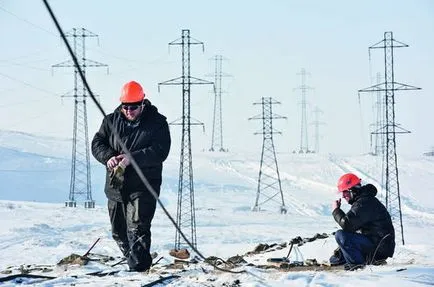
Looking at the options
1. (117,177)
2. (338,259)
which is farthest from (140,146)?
(338,259)

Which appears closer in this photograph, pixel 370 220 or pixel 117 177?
pixel 117 177

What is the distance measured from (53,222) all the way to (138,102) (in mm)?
21817

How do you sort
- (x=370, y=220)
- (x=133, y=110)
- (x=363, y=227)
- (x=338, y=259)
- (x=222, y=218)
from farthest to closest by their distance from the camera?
1. (x=222, y=218)
2. (x=338, y=259)
3. (x=363, y=227)
4. (x=370, y=220)
5. (x=133, y=110)

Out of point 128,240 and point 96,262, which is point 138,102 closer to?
point 128,240

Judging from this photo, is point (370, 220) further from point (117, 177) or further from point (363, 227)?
point (117, 177)

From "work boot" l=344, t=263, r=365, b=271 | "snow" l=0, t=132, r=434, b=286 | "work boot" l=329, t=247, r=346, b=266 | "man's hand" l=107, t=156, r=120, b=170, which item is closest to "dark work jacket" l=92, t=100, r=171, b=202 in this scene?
"man's hand" l=107, t=156, r=120, b=170

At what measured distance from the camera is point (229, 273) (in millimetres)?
7773

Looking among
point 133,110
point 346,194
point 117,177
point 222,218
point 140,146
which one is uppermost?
point 133,110

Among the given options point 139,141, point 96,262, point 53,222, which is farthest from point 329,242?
point 53,222

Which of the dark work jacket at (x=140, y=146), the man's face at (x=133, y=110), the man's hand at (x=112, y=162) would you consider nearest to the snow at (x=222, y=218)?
the dark work jacket at (x=140, y=146)

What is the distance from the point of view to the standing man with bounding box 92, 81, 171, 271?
27.7 ft

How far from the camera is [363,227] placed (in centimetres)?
939

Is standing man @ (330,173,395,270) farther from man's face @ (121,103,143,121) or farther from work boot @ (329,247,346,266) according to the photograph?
man's face @ (121,103,143,121)

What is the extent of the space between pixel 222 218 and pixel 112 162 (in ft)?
103
